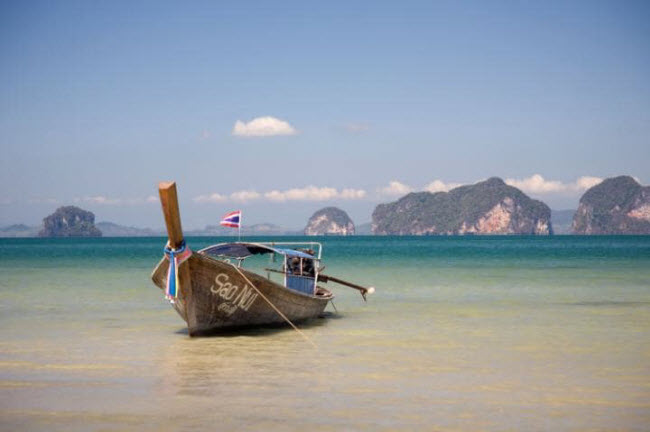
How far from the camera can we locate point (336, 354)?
13.6 meters

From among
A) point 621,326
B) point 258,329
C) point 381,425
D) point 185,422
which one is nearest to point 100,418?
point 185,422

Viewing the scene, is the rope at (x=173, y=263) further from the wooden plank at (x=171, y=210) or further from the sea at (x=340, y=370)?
the sea at (x=340, y=370)

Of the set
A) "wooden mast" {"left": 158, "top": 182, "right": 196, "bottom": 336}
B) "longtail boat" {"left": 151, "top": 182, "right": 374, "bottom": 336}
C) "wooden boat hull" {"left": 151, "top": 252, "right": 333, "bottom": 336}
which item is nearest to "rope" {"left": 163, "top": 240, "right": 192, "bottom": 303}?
"longtail boat" {"left": 151, "top": 182, "right": 374, "bottom": 336}

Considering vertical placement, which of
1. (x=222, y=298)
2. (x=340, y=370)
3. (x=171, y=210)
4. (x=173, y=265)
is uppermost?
(x=171, y=210)

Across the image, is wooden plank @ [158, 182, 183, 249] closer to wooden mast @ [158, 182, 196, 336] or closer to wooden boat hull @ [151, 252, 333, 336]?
wooden mast @ [158, 182, 196, 336]

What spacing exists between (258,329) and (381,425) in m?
8.18

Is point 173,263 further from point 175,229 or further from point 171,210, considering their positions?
point 171,210

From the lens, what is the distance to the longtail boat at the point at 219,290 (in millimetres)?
12969

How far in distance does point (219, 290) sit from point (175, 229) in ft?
9.60

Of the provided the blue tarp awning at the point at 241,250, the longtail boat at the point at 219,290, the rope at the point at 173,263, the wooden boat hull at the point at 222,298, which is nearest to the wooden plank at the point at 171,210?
the longtail boat at the point at 219,290

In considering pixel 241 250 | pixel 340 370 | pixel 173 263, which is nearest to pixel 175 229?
pixel 173 263

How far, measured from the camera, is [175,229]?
12172 mm

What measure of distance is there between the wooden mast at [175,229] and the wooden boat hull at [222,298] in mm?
26

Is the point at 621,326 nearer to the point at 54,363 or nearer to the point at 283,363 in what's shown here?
the point at 283,363
